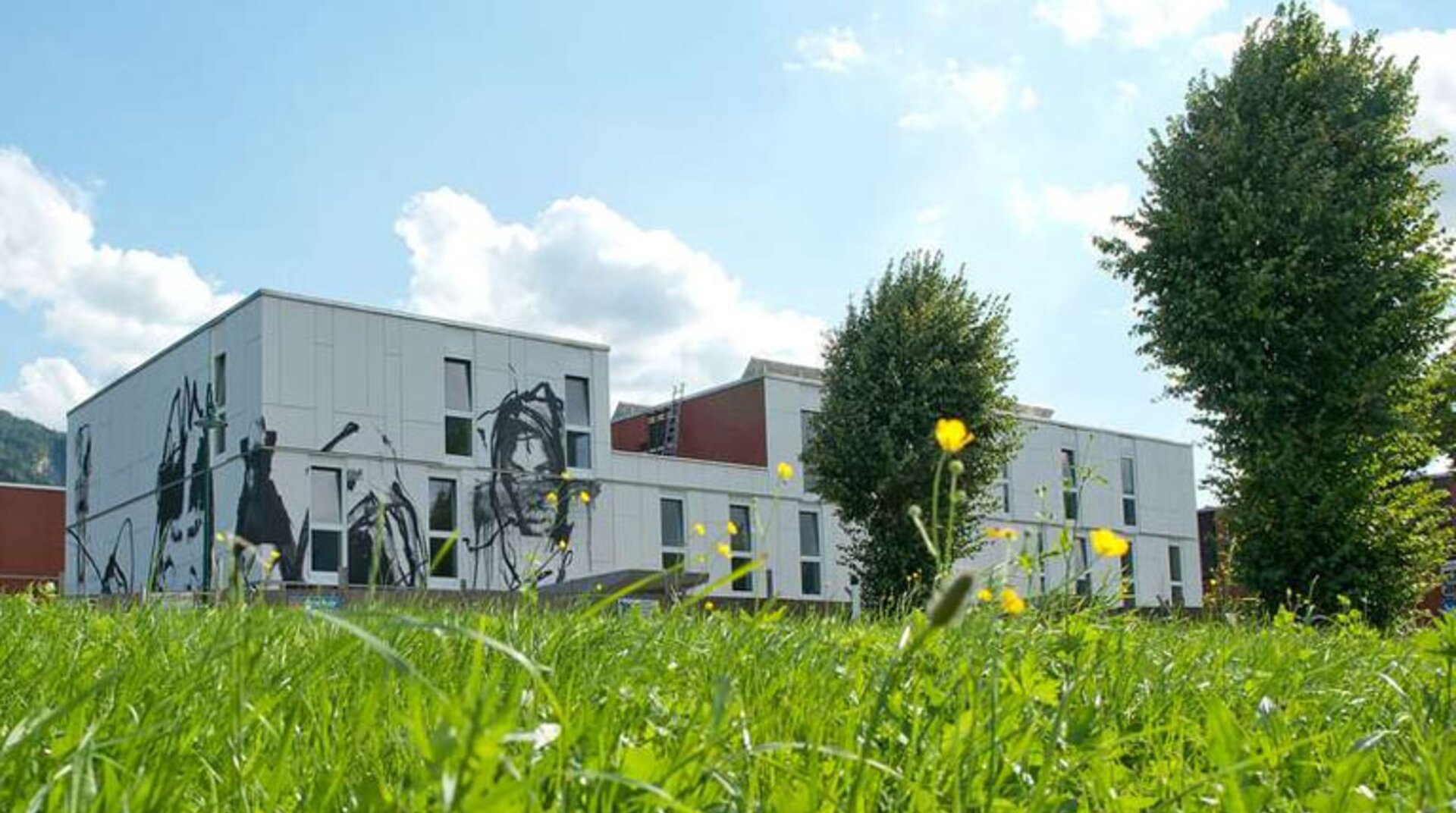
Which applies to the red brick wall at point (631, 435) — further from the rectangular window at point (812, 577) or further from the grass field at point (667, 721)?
the grass field at point (667, 721)

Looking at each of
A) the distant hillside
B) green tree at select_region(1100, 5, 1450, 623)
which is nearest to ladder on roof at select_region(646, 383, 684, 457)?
green tree at select_region(1100, 5, 1450, 623)

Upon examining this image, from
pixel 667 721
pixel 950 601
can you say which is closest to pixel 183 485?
pixel 667 721

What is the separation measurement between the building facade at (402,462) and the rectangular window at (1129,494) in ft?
44.1

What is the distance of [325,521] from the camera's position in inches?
1073

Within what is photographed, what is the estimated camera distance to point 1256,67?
65.2ft

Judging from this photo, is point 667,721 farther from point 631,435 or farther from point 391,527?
point 631,435

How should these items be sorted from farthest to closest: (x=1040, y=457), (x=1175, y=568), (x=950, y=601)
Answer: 1. (x=1175, y=568)
2. (x=1040, y=457)
3. (x=950, y=601)

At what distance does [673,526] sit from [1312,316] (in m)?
17.9


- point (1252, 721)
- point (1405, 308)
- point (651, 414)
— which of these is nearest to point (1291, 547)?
point (1405, 308)

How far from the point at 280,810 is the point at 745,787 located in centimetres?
60

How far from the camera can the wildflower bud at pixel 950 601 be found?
109 centimetres

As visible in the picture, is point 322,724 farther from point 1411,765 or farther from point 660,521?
point 660,521

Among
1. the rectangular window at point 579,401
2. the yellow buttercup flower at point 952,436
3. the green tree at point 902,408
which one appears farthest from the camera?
the rectangular window at point 579,401

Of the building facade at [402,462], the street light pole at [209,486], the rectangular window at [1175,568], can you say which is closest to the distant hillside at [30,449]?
the building facade at [402,462]
